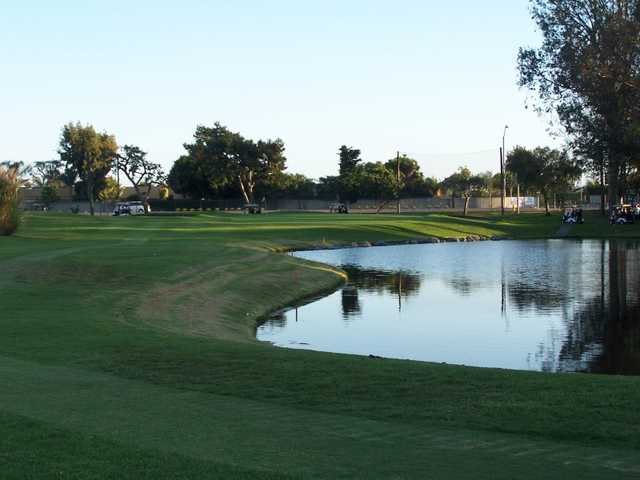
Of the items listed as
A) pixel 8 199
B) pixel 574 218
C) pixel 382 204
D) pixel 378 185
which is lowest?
pixel 574 218

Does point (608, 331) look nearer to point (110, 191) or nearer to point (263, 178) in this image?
point (263, 178)

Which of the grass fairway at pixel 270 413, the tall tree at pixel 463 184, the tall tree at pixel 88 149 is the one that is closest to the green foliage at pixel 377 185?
the tall tree at pixel 463 184

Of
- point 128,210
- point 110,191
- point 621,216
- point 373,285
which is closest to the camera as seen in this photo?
point 373,285

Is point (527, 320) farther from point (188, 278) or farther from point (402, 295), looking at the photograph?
point (188, 278)

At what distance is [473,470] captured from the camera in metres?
8.15

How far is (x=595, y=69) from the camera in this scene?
155 feet

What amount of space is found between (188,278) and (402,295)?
8.13m

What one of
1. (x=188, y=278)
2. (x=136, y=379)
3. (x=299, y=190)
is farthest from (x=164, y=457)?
(x=299, y=190)

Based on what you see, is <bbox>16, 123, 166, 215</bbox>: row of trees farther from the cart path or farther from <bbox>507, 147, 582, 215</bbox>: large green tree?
the cart path

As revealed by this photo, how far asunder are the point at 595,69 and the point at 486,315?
2411 centimetres

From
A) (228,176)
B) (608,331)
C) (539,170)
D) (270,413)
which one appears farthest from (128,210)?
(270,413)

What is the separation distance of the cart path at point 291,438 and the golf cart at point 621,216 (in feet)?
237

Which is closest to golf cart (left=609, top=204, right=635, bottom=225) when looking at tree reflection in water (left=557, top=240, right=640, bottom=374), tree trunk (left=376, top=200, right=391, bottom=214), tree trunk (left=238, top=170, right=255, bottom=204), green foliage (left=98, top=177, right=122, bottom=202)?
tree reflection in water (left=557, top=240, right=640, bottom=374)

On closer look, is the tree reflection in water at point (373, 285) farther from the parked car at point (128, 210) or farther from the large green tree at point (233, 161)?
the large green tree at point (233, 161)
